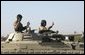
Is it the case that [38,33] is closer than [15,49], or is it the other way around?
[15,49]

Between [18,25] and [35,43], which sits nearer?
[35,43]

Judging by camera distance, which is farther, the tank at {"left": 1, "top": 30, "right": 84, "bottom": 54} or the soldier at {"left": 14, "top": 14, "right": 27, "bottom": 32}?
the soldier at {"left": 14, "top": 14, "right": 27, "bottom": 32}

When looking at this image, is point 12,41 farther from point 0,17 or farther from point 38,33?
point 0,17

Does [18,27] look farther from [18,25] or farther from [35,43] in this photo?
[35,43]

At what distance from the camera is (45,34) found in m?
30.0

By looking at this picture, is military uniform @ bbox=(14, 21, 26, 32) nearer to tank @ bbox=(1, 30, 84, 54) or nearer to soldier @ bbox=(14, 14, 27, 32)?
soldier @ bbox=(14, 14, 27, 32)

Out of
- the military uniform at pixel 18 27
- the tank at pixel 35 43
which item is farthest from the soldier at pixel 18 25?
the tank at pixel 35 43

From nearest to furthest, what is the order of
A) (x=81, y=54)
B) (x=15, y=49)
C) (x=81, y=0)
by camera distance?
(x=81, y=0) → (x=81, y=54) → (x=15, y=49)

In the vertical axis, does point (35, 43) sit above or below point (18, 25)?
below

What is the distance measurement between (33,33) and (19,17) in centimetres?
196

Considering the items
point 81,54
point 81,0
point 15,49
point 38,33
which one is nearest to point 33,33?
point 38,33

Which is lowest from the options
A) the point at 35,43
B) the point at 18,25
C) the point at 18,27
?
the point at 35,43

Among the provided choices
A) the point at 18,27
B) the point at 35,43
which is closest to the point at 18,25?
the point at 18,27

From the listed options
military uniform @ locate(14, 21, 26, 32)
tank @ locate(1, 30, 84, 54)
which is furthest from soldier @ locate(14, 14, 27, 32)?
tank @ locate(1, 30, 84, 54)
